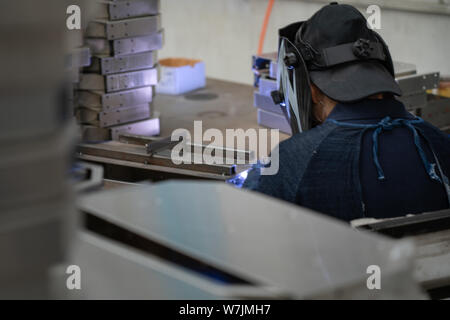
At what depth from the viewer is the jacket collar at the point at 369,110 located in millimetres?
1862

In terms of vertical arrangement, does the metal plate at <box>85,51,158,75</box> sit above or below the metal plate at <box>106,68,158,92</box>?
above

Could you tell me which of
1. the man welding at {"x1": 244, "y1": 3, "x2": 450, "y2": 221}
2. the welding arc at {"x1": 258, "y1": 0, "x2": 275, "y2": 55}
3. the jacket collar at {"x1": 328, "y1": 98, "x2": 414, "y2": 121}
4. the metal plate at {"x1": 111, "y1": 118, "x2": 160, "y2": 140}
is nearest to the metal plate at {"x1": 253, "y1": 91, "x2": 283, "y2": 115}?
the metal plate at {"x1": 111, "y1": 118, "x2": 160, "y2": 140}

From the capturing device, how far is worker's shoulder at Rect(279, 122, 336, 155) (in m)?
1.79

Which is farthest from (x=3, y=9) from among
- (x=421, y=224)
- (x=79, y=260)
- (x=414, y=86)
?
(x=414, y=86)

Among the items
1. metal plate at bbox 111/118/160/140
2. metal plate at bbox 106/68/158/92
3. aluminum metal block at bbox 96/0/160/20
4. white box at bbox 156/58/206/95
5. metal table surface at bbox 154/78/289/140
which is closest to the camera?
aluminum metal block at bbox 96/0/160/20

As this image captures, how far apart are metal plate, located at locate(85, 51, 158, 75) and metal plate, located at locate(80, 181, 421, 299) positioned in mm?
2650

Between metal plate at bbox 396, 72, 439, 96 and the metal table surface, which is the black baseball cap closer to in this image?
metal plate at bbox 396, 72, 439, 96

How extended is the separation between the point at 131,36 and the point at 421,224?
2.53 meters

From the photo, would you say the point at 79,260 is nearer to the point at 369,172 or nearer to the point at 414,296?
the point at 414,296

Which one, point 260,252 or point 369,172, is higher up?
point 260,252

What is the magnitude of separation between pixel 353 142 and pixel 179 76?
339 centimetres

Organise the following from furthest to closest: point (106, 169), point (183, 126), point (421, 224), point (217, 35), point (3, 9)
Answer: point (217, 35)
point (183, 126)
point (106, 169)
point (421, 224)
point (3, 9)

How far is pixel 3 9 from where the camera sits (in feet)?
1.69

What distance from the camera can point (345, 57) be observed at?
193 centimetres
